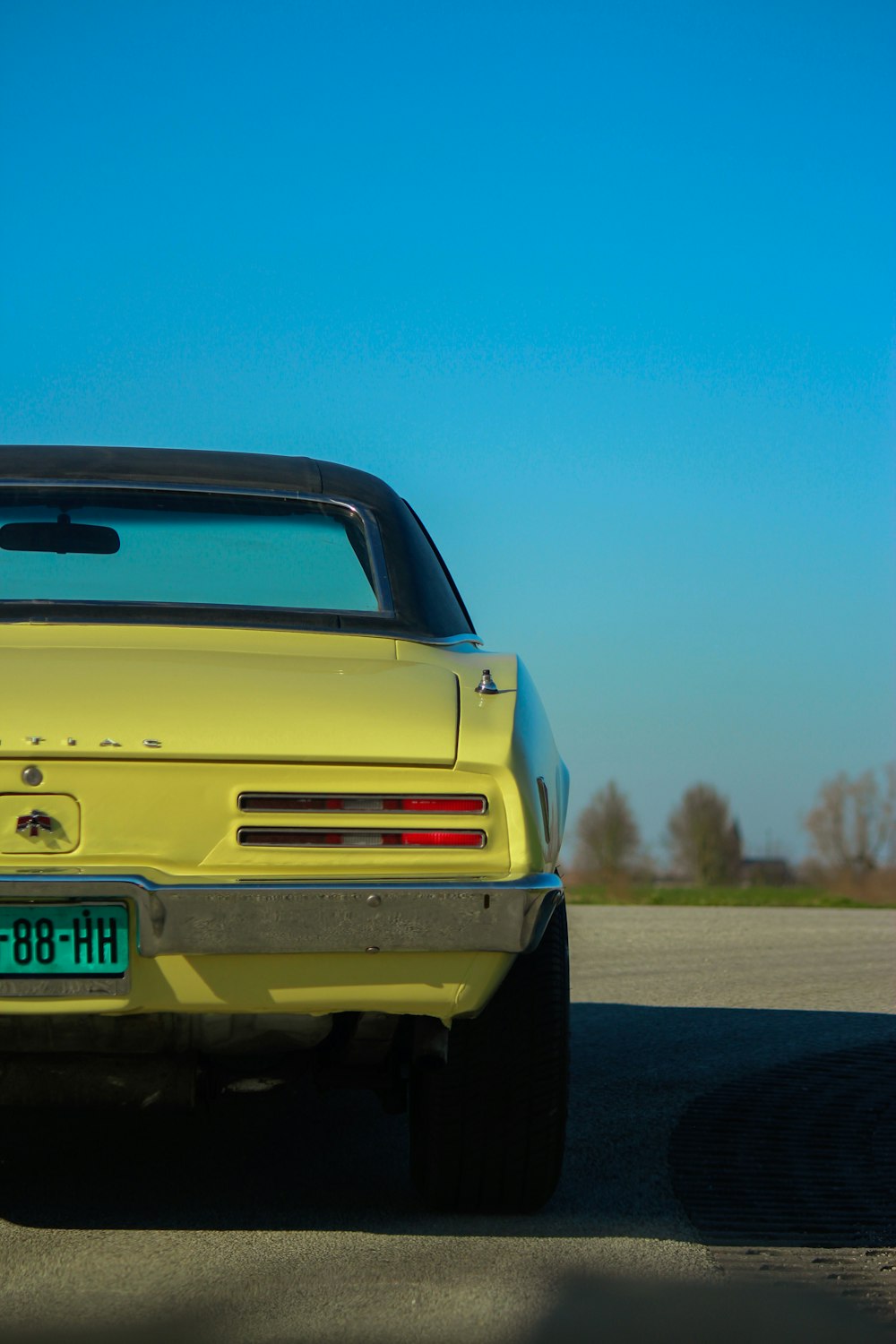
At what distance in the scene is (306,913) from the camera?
280cm

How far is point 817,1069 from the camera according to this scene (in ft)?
17.3

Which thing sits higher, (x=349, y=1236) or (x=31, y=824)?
(x=31, y=824)

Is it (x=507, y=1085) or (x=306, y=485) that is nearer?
(x=507, y=1085)

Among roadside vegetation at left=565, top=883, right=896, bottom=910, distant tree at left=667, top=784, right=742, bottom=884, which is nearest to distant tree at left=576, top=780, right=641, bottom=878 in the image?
distant tree at left=667, top=784, right=742, bottom=884

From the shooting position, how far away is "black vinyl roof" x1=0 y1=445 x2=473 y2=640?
367cm

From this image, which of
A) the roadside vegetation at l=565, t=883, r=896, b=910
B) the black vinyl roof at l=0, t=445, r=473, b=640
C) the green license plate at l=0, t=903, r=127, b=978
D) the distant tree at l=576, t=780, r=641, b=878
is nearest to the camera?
the green license plate at l=0, t=903, r=127, b=978

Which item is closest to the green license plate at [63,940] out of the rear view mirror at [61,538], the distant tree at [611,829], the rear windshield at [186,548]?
the rear windshield at [186,548]

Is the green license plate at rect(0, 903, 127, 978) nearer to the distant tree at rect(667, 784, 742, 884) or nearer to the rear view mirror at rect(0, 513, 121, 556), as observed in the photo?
the rear view mirror at rect(0, 513, 121, 556)

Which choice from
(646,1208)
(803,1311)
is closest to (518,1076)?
(646,1208)

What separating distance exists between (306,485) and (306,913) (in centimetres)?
162

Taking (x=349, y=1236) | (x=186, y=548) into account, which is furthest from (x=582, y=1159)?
(x=186, y=548)

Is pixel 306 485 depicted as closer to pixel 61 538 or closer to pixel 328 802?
pixel 61 538

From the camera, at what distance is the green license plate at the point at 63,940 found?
9.09 feet

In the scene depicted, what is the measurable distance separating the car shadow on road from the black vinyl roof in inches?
49.3
